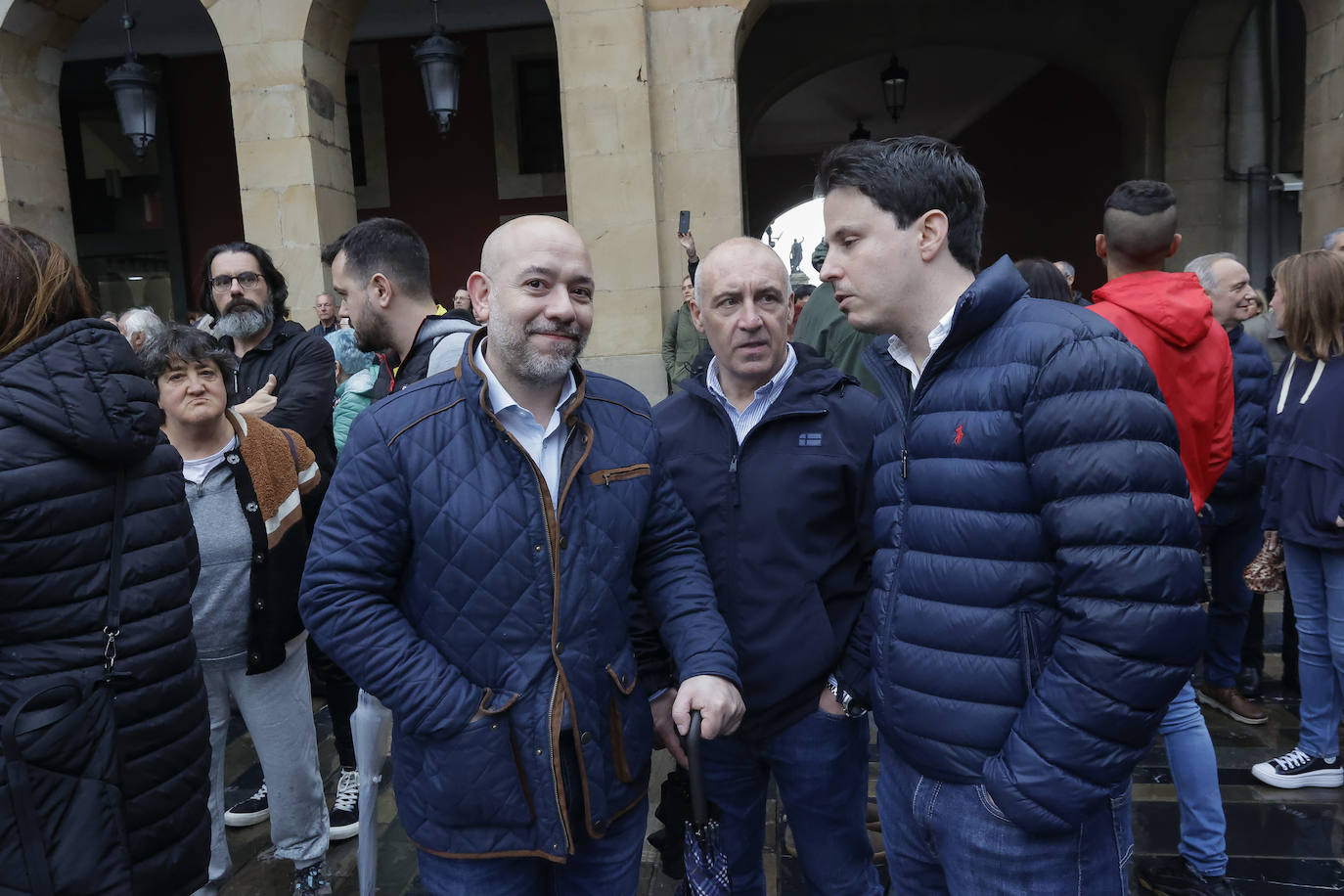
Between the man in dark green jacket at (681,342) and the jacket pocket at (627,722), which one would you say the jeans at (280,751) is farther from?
the man in dark green jacket at (681,342)

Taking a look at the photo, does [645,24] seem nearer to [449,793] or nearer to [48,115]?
[48,115]

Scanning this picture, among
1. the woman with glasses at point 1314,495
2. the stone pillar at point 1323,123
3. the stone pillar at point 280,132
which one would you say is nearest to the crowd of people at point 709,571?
the woman with glasses at point 1314,495

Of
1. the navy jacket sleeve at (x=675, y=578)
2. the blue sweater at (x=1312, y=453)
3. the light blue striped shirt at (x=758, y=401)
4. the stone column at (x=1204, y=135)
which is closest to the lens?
the navy jacket sleeve at (x=675, y=578)

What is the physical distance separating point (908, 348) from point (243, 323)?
10.7 feet

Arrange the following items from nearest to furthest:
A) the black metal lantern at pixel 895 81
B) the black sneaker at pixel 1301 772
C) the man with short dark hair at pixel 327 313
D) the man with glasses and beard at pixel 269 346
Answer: the black sneaker at pixel 1301 772
the man with glasses and beard at pixel 269 346
the man with short dark hair at pixel 327 313
the black metal lantern at pixel 895 81

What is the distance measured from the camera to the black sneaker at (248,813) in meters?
3.71

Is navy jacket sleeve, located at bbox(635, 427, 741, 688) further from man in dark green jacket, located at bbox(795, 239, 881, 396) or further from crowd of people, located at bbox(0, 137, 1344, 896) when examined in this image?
man in dark green jacket, located at bbox(795, 239, 881, 396)

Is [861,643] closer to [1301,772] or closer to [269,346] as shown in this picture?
[1301,772]

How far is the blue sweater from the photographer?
3.51 metres

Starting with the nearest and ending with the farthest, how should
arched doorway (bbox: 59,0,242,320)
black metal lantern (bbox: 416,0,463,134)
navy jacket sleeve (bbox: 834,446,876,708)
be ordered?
1. navy jacket sleeve (bbox: 834,446,876,708)
2. black metal lantern (bbox: 416,0,463,134)
3. arched doorway (bbox: 59,0,242,320)

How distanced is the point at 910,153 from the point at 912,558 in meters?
0.77

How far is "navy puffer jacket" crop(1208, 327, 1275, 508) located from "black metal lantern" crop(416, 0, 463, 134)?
5401 mm

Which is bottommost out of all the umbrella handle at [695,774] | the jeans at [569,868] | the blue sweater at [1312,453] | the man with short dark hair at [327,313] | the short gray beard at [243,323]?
the jeans at [569,868]

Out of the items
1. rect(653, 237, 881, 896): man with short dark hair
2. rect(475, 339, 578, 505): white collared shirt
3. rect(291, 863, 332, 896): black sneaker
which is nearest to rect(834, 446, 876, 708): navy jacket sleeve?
rect(653, 237, 881, 896): man with short dark hair
